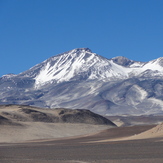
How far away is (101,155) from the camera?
43.3 meters

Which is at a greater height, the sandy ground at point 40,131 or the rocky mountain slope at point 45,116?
the rocky mountain slope at point 45,116

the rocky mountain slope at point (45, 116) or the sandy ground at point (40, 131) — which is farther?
the rocky mountain slope at point (45, 116)

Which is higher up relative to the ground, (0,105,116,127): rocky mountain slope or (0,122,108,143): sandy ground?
(0,105,116,127): rocky mountain slope

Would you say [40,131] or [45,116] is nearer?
[40,131]

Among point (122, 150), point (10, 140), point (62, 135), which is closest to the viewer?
point (122, 150)

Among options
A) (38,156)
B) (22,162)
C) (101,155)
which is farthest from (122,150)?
(22,162)

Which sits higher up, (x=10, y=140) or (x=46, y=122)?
(x=46, y=122)

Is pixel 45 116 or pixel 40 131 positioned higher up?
pixel 45 116

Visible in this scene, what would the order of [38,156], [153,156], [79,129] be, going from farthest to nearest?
[79,129], [38,156], [153,156]

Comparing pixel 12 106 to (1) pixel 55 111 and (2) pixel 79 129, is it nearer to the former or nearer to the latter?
(1) pixel 55 111

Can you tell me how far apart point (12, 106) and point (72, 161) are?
260ft

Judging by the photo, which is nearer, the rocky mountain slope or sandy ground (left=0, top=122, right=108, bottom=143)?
sandy ground (left=0, top=122, right=108, bottom=143)

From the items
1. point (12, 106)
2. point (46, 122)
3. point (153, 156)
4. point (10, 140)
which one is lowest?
point (153, 156)

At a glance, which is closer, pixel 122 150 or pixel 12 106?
pixel 122 150
